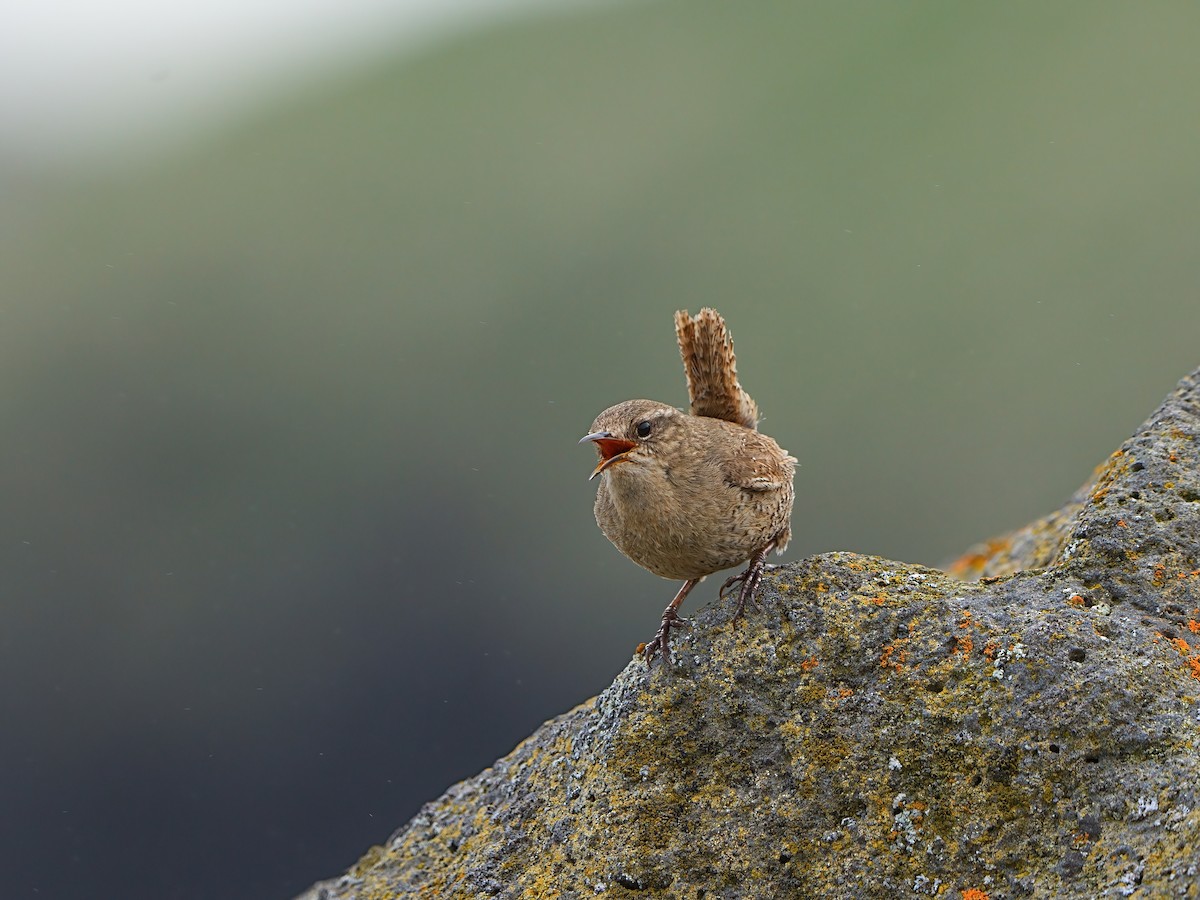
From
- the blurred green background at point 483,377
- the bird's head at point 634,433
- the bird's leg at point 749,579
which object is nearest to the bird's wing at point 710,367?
the bird's head at point 634,433

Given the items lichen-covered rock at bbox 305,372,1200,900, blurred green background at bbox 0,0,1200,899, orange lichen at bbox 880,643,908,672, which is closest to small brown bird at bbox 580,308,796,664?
lichen-covered rock at bbox 305,372,1200,900

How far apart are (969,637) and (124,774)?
63570 millimetres

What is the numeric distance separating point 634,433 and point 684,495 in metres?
0.43

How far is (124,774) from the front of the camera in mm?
59875

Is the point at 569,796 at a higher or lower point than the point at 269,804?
higher

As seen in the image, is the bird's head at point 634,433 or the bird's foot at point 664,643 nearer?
the bird's foot at point 664,643

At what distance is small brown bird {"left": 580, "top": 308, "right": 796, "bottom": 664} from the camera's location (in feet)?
18.8

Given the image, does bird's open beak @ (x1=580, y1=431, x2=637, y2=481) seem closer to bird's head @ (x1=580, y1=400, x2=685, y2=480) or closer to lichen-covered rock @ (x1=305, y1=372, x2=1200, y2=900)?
bird's head @ (x1=580, y1=400, x2=685, y2=480)

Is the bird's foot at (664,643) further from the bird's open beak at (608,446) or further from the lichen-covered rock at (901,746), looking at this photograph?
the bird's open beak at (608,446)

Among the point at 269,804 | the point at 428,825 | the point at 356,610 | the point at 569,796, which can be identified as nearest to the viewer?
the point at 569,796

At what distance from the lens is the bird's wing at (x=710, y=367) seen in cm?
683

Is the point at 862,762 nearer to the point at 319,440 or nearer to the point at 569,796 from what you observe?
the point at 569,796

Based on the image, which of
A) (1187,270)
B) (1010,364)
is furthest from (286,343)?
(1187,270)

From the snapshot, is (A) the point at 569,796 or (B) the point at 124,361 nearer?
(A) the point at 569,796
